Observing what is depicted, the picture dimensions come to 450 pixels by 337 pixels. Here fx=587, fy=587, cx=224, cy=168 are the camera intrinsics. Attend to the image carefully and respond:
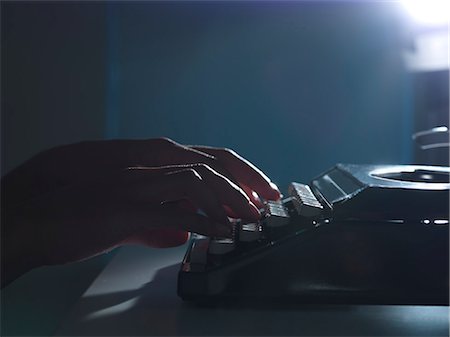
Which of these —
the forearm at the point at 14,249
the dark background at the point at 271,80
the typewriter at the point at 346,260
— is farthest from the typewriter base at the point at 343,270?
Result: the dark background at the point at 271,80

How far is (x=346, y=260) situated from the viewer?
0.43 m

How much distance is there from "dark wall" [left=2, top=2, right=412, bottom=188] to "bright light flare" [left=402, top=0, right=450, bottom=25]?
0.03 m

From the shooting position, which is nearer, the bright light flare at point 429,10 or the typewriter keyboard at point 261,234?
the typewriter keyboard at point 261,234

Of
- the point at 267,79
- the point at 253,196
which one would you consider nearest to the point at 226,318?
the point at 253,196

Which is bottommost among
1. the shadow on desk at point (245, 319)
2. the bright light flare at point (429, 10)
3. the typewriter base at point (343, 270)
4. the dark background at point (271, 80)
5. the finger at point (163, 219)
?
the shadow on desk at point (245, 319)

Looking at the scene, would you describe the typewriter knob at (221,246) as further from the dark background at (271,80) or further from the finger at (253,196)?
the dark background at (271,80)

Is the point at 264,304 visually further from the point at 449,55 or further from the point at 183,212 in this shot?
the point at 449,55

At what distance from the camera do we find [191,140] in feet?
3.72

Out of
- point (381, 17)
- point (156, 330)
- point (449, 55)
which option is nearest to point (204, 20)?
point (381, 17)

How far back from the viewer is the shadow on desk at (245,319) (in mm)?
405

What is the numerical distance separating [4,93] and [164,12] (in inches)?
13.4

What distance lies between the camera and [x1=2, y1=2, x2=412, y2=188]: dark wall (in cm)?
113

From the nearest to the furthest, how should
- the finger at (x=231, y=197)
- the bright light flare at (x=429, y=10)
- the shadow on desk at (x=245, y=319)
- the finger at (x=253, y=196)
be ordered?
the shadow on desk at (x=245, y=319), the finger at (x=231, y=197), the finger at (x=253, y=196), the bright light flare at (x=429, y=10)

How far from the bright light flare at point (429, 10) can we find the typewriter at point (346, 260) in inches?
29.2
